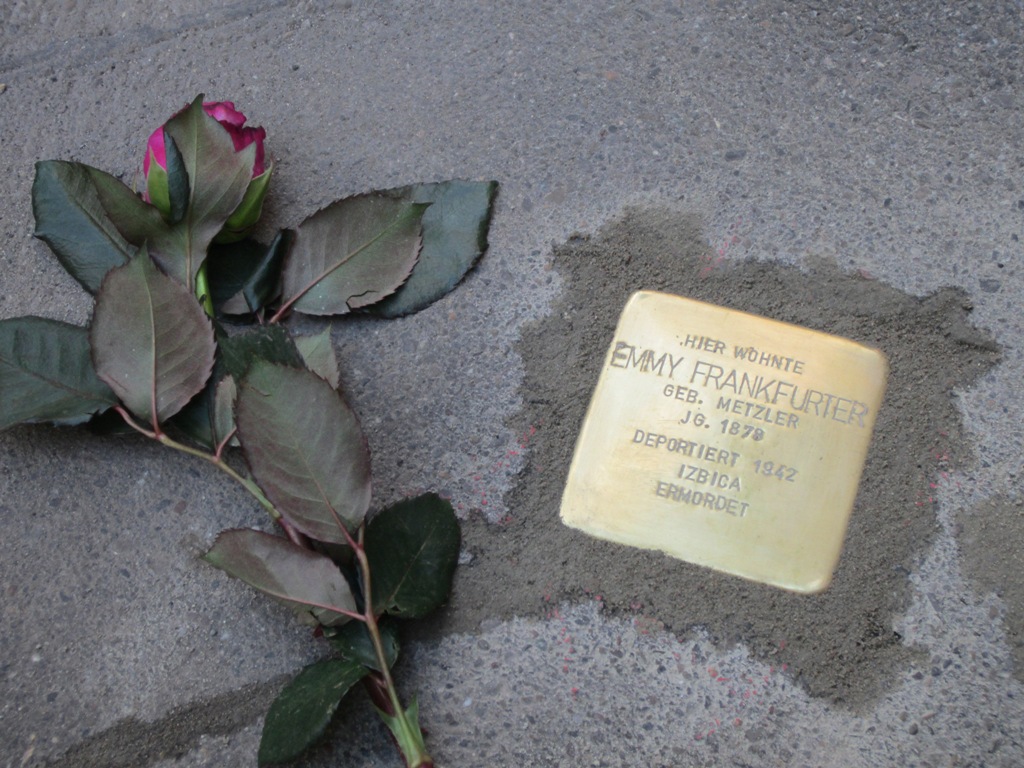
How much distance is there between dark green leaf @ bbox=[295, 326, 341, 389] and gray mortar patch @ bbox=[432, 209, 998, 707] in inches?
8.4

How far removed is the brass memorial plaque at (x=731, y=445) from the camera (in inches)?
36.2

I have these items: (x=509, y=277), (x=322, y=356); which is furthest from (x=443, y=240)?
(x=322, y=356)

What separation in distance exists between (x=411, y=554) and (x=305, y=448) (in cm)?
15

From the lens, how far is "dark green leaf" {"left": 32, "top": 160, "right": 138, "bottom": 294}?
98 centimetres

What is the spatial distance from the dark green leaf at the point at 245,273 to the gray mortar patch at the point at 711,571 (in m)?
0.29

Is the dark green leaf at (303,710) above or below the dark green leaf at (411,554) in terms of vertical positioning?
below

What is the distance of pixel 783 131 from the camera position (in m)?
1.04

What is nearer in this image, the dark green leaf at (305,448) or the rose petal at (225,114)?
the dark green leaf at (305,448)

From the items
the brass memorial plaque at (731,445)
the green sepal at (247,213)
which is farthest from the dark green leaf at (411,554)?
the green sepal at (247,213)

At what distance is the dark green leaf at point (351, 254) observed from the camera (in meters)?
0.97

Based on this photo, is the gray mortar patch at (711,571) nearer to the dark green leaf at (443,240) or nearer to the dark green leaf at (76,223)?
the dark green leaf at (443,240)

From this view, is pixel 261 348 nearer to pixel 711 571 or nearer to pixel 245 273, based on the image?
pixel 245 273

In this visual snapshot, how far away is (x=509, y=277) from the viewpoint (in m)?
1.02

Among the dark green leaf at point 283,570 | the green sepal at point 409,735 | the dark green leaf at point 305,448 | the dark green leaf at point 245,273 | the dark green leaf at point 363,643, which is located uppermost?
the dark green leaf at point 245,273
